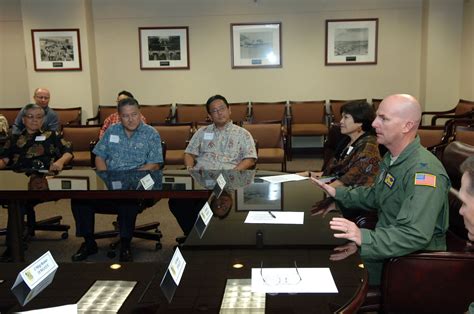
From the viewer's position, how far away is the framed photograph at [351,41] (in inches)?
325

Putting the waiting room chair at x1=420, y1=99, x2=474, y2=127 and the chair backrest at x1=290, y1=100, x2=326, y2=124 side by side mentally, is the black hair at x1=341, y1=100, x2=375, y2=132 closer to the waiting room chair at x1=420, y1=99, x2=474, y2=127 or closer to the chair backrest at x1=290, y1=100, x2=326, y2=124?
the waiting room chair at x1=420, y1=99, x2=474, y2=127

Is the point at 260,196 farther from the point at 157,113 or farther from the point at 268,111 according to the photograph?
the point at 157,113

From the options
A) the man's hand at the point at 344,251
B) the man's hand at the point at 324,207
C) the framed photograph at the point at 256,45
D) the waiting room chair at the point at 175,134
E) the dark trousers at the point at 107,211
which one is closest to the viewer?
the man's hand at the point at 344,251

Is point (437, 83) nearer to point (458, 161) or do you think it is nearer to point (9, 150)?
point (458, 161)

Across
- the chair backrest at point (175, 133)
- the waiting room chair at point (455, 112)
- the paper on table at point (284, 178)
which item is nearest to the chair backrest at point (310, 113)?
the waiting room chair at point (455, 112)

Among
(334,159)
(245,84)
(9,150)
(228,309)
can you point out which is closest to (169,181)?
(334,159)

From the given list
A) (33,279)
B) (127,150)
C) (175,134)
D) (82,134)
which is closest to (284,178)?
(127,150)

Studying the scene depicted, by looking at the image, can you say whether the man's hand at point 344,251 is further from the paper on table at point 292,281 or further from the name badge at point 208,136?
the name badge at point 208,136

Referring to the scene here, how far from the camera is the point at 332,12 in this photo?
27.1 ft

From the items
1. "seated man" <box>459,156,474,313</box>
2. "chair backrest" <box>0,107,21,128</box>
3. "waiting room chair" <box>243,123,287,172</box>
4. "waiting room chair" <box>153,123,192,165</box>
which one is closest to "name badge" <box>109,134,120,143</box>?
"waiting room chair" <box>153,123,192,165</box>

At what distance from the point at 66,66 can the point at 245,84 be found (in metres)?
3.08

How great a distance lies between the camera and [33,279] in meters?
1.48

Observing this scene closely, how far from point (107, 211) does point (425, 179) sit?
2502 millimetres

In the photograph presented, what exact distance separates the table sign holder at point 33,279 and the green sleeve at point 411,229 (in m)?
1.13
